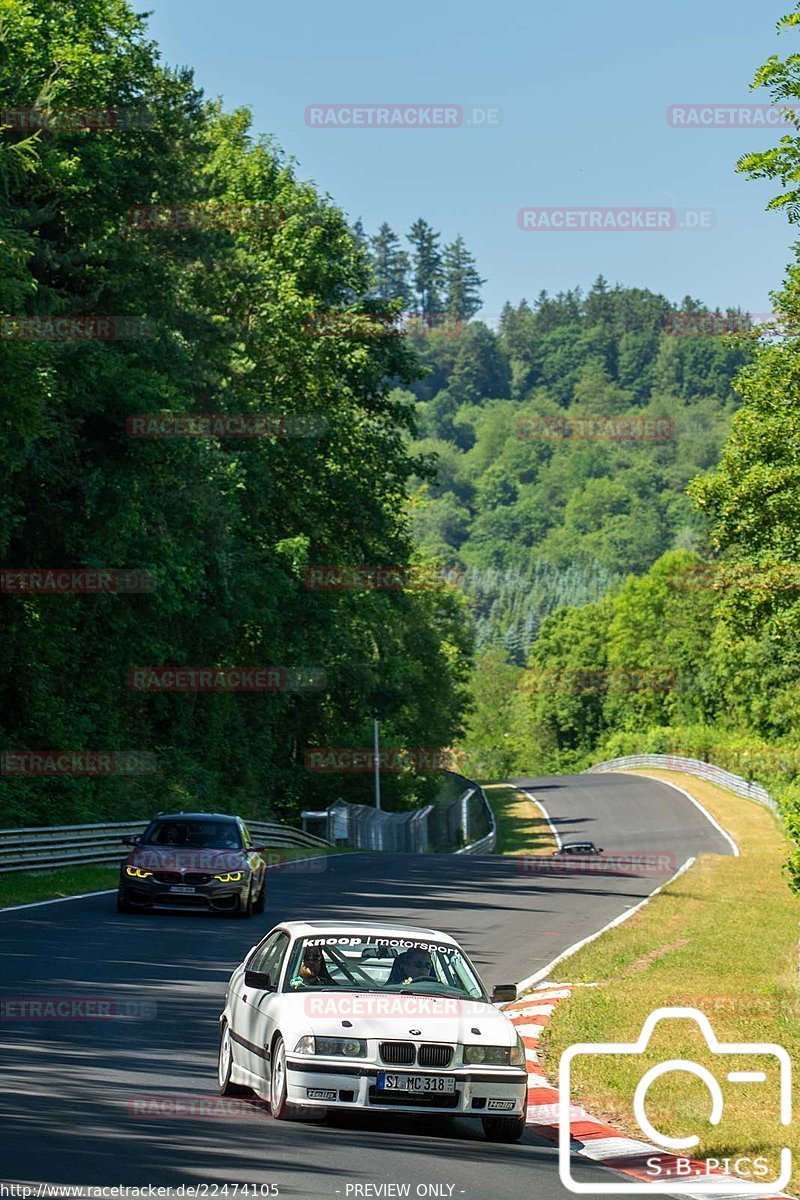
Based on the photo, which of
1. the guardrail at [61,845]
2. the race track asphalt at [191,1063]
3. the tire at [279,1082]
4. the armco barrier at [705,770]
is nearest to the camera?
the race track asphalt at [191,1063]

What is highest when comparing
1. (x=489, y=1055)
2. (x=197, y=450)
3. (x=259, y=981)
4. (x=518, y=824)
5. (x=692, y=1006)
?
(x=197, y=450)

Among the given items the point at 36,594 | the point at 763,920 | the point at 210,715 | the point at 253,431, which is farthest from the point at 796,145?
the point at 210,715

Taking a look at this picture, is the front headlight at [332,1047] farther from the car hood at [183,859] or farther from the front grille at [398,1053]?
the car hood at [183,859]

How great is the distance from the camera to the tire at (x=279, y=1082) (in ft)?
33.6

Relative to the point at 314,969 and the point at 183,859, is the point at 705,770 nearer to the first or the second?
the point at 183,859

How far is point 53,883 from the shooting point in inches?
1199

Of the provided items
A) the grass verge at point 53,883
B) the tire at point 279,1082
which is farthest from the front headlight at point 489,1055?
the grass verge at point 53,883

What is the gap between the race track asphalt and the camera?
8.80m

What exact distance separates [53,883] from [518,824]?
5927 centimetres

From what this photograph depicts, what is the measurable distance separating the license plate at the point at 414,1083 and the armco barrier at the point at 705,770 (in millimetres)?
68742

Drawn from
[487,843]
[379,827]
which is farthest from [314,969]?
[487,843]

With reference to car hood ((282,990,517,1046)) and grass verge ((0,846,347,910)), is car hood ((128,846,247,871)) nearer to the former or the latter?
grass verge ((0,846,347,910))

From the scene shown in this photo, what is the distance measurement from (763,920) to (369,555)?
28252mm

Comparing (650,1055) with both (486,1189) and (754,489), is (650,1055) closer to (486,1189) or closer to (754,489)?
(486,1189)
